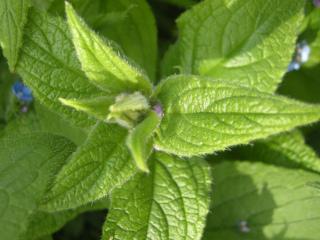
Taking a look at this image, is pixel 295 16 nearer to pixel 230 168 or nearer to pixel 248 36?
pixel 248 36

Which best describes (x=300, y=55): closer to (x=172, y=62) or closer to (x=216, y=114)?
(x=172, y=62)


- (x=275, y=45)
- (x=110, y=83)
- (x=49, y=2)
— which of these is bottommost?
(x=110, y=83)

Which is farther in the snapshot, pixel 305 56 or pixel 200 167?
pixel 305 56

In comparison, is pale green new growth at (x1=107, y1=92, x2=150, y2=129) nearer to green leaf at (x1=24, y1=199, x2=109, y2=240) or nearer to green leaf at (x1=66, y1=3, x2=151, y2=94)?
green leaf at (x1=66, y1=3, x2=151, y2=94)

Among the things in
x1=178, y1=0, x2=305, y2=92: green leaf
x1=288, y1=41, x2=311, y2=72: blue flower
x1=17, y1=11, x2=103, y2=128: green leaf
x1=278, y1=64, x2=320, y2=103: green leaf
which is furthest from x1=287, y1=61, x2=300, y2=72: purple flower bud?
x1=17, y1=11, x2=103, y2=128: green leaf

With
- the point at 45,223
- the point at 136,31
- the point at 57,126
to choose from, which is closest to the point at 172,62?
the point at 136,31

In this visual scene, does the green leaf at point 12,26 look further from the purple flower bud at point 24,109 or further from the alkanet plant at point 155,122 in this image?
the purple flower bud at point 24,109

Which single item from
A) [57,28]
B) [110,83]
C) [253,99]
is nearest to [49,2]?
[57,28]
